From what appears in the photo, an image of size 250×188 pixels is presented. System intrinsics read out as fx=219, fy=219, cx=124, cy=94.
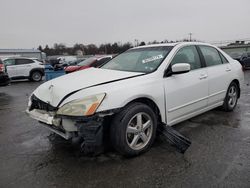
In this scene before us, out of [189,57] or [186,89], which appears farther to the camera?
[189,57]

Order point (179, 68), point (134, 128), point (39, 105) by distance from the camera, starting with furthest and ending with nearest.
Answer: point (179, 68) < point (39, 105) < point (134, 128)

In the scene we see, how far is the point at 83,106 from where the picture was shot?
2.62m

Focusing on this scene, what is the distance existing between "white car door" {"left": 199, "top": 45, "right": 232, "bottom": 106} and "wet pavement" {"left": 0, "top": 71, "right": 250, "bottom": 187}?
681mm

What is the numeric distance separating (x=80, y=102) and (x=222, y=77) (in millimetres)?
3127

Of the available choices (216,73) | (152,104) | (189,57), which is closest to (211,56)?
(216,73)

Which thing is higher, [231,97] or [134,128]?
[134,128]

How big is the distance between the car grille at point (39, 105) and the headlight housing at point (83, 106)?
225 millimetres

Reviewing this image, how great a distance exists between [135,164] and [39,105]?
5.20 ft

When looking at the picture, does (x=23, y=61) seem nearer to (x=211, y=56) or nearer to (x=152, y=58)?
(x=152, y=58)

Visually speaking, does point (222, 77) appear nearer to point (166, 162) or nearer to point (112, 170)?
point (166, 162)

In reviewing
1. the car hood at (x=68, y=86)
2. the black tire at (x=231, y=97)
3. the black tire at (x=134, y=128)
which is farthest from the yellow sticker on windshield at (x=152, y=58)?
the black tire at (x=231, y=97)

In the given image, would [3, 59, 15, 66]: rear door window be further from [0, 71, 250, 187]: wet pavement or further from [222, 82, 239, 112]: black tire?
[222, 82, 239, 112]: black tire

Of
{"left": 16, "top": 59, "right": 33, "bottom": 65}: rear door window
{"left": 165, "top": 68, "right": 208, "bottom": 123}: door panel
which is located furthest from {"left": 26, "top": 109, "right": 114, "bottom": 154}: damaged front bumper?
{"left": 16, "top": 59, "right": 33, "bottom": 65}: rear door window

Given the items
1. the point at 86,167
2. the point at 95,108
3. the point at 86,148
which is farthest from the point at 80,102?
the point at 86,167
